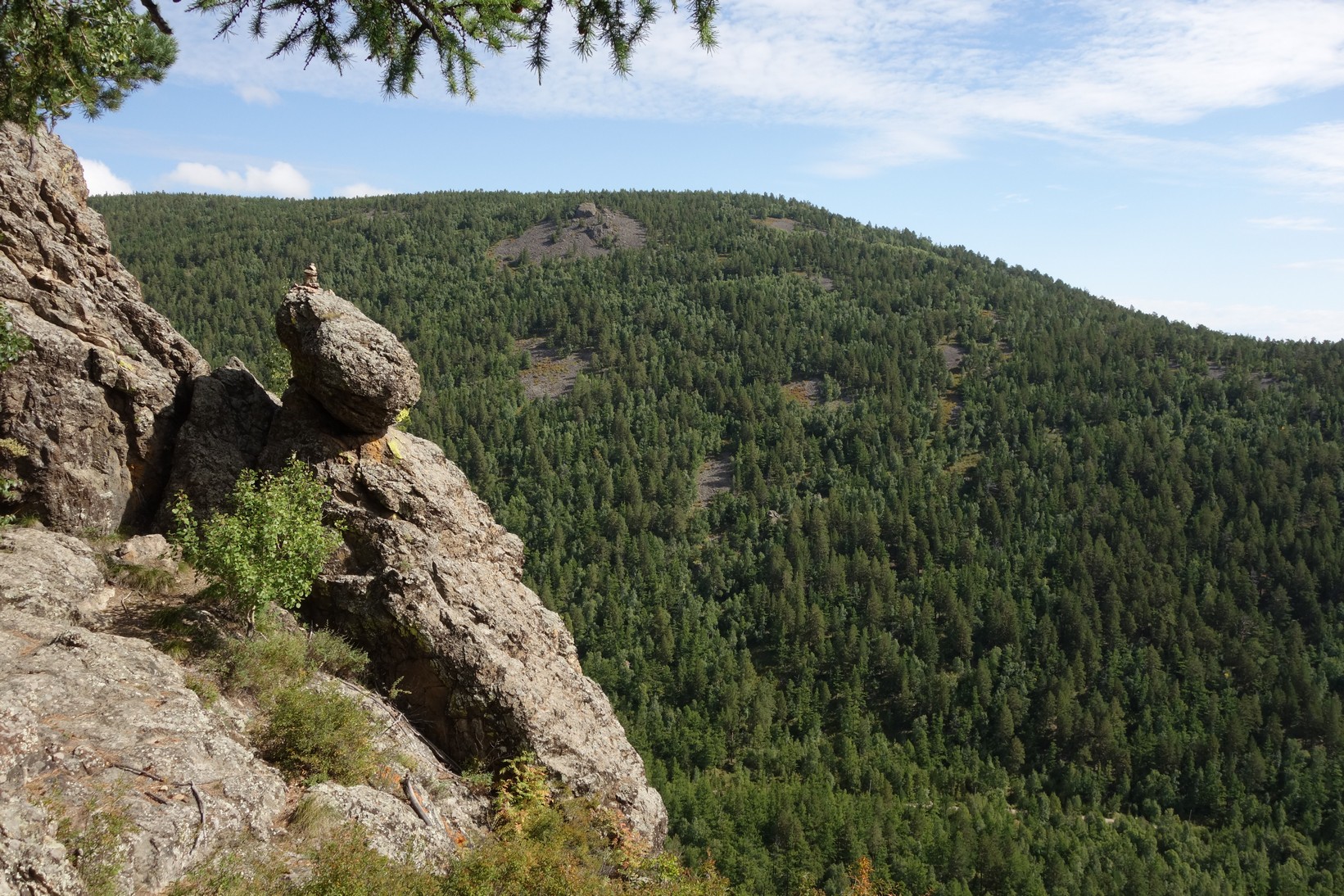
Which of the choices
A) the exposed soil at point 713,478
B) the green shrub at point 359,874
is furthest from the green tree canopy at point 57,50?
the exposed soil at point 713,478

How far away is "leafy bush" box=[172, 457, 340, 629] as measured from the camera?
12.7 meters

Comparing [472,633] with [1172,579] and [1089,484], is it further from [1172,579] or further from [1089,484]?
[1089,484]

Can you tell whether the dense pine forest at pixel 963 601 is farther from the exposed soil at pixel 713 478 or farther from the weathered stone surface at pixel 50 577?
the weathered stone surface at pixel 50 577

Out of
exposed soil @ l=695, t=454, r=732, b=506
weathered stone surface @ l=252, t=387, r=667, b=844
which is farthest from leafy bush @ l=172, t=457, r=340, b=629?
exposed soil @ l=695, t=454, r=732, b=506

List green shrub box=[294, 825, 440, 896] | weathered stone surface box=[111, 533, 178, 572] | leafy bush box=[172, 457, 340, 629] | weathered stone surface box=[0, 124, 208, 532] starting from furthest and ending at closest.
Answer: weathered stone surface box=[0, 124, 208, 532] → weathered stone surface box=[111, 533, 178, 572] → leafy bush box=[172, 457, 340, 629] → green shrub box=[294, 825, 440, 896]

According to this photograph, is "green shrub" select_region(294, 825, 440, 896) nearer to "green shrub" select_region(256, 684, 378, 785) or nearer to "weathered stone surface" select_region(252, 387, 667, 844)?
"green shrub" select_region(256, 684, 378, 785)

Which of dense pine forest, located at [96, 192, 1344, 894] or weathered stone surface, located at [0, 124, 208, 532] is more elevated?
weathered stone surface, located at [0, 124, 208, 532]

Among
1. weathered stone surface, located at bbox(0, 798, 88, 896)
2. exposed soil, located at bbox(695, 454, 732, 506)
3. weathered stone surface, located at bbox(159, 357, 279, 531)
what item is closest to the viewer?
weathered stone surface, located at bbox(0, 798, 88, 896)

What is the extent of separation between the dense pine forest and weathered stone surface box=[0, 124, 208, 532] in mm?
70674

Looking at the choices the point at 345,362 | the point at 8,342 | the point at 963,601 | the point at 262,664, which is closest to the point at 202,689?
the point at 262,664

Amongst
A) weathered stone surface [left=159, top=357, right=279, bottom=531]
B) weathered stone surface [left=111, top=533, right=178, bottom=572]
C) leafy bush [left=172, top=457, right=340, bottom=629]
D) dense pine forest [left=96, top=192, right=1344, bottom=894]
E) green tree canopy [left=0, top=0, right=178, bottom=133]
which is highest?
green tree canopy [left=0, top=0, right=178, bottom=133]

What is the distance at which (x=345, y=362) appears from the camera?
16391mm

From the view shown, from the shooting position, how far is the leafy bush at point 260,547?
41.5 feet

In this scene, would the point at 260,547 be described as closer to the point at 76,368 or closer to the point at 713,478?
the point at 76,368
